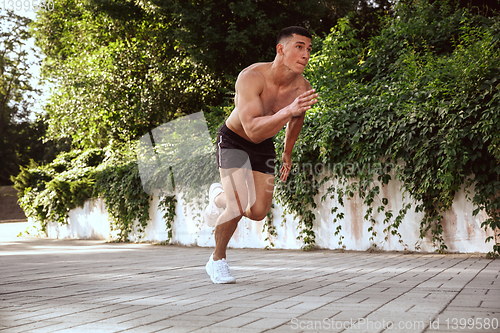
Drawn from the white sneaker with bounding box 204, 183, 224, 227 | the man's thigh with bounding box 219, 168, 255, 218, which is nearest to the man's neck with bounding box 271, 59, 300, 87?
the man's thigh with bounding box 219, 168, 255, 218

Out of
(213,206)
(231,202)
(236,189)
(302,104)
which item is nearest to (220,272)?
(231,202)

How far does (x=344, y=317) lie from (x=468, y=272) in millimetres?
2536

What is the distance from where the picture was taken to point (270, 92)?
374 cm

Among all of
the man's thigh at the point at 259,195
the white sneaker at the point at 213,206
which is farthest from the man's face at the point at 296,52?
the white sneaker at the point at 213,206

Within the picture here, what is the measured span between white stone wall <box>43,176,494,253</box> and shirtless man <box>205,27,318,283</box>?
341 cm

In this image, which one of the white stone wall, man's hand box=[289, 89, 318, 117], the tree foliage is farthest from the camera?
the white stone wall

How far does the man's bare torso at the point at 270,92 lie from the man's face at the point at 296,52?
0.67 ft

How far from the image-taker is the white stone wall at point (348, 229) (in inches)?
248

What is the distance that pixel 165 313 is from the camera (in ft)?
8.61

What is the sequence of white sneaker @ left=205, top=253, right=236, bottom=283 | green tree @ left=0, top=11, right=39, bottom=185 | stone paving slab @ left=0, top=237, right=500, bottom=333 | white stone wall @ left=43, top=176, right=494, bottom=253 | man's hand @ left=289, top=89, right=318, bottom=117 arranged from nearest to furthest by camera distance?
stone paving slab @ left=0, top=237, right=500, bottom=333, man's hand @ left=289, top=89, right=318, bottom=117, white sneaker @ left=205, top=253, right=236, bottom=283, white stone wall @ left=43, top=176, right=494, bottom=253, green tree @ left=0, top=11, right=39, bottom=185

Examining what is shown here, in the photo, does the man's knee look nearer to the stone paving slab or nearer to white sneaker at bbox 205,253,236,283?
white sneaker at bbox 205,253,236,283

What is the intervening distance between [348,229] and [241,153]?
399 cm

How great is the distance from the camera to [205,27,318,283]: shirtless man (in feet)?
11.8

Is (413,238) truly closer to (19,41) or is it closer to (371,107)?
(371,107)
